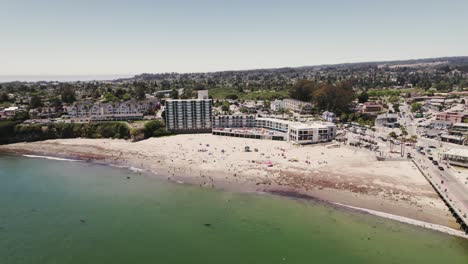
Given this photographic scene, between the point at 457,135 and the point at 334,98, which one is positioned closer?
the point at 457,135

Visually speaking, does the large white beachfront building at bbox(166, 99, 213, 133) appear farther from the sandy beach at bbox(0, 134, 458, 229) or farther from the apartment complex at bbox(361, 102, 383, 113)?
the apartment complex at bbox(361, 102, 383, 113)

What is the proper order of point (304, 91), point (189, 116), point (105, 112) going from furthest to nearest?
point (304, 91), point (105, 112), point (189, 116)

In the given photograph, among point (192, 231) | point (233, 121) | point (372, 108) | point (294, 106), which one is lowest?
point (192, 231)

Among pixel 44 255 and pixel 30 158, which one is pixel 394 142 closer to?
pixel 44 255

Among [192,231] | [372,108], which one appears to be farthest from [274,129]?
[192,231]

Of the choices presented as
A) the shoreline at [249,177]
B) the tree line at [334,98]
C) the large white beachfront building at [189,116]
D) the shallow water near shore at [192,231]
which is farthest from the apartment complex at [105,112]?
the tree line at [334,98]

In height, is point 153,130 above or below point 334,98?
below

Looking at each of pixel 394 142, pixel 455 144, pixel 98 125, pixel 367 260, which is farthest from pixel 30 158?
pixel 455 144

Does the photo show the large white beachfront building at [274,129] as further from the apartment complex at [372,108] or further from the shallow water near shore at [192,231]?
the apartment complex at [372,108]

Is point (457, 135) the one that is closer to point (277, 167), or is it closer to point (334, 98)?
point (334, 98)
